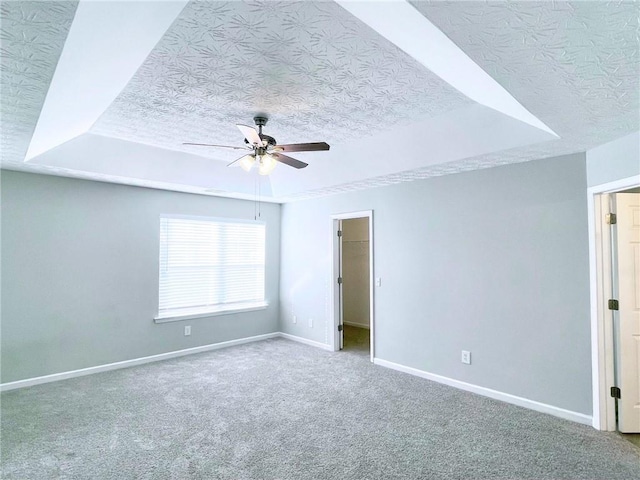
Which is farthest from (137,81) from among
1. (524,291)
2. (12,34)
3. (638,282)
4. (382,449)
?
(638,282)

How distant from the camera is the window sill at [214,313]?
4.75 metres

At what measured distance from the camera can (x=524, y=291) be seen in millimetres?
3312

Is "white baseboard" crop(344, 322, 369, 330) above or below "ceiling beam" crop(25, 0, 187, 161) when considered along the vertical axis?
below

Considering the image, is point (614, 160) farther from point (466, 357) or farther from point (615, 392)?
point (466, 357)

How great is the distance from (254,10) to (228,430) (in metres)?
2.93

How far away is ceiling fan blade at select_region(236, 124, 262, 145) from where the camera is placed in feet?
8.20

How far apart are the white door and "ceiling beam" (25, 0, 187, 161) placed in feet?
11.7

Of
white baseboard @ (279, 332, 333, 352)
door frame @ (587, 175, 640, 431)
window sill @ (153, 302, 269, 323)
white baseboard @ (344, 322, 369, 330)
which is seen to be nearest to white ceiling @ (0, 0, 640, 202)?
door frame @ (587, 175, 640, 431)

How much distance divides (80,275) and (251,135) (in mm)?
3027

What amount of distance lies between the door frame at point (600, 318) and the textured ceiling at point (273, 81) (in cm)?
146

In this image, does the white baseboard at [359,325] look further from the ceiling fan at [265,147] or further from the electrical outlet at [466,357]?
the ceiling fan at [265,147]

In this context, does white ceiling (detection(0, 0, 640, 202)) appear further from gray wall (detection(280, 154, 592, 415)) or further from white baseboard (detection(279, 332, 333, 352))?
white baseboard (detection(279, 332, 333, 352))

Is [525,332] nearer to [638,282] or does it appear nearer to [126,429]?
[638,282]

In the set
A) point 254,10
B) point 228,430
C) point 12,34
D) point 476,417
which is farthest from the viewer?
point 476,417
